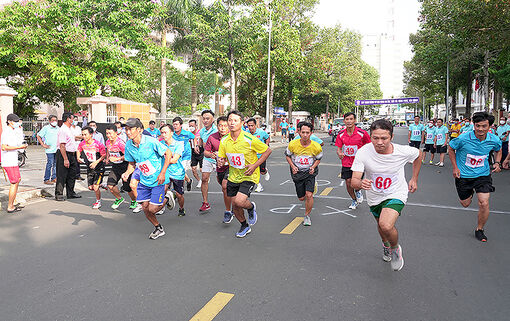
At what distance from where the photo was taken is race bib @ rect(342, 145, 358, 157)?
7740 millimetres

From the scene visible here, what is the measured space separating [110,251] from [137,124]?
188cm

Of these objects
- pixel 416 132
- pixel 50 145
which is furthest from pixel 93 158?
pixel 416 132

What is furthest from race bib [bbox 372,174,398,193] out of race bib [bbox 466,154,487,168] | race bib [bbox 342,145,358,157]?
race bib [bbox 342,145,358,157]

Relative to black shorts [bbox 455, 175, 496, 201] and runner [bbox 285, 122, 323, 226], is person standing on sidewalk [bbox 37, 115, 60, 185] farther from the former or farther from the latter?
black shorts [bbox 455, 175, 496, 201]

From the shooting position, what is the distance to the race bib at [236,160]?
5992 mm

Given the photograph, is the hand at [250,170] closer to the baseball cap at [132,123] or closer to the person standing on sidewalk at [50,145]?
the baseball cap at [132,123]

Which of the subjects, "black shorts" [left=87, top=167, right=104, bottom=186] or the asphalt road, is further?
"black shorts" [left=87, top=167, right=104, bottom=186]

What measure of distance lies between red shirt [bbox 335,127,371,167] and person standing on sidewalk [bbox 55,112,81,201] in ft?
19.0

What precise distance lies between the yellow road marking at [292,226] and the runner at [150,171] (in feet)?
5.97

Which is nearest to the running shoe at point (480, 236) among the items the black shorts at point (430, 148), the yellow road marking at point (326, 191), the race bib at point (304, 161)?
the race bib at point (304, 161)

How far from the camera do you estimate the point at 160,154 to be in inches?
244

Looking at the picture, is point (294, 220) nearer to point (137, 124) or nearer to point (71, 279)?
point (137, 124)

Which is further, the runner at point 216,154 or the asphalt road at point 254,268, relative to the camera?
the runner at point 216,154

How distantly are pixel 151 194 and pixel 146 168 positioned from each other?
1.25 feet
